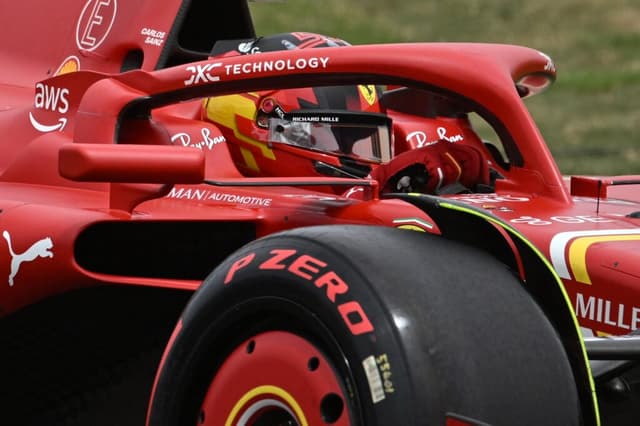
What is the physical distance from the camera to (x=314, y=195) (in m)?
3.38

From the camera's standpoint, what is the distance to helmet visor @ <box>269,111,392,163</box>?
3.71m

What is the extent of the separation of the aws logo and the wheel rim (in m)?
0.79

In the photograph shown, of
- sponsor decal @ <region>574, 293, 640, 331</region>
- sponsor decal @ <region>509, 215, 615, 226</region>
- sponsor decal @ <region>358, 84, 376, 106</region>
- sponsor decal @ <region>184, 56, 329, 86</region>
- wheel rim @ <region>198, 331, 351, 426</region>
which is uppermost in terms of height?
sponsor decal @ <region>358, 84, 376, 106</region>

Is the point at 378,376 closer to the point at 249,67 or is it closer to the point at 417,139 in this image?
the point at 249,67

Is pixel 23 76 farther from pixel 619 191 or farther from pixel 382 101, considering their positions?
pixel 619 191

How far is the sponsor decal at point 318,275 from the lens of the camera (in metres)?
2.07

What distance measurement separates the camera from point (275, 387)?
2.20m

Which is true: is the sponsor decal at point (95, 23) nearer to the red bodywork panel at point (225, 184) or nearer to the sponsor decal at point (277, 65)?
the red bodywork panel at point (225, 184)

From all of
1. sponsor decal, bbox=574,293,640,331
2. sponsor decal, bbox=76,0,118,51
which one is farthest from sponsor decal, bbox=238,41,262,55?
sponsor decal, bbox=574,293,640,331

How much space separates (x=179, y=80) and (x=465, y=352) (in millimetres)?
1638

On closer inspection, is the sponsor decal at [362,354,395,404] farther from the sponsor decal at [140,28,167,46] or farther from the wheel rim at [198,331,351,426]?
the sponsor decal at [140,28,167,46]

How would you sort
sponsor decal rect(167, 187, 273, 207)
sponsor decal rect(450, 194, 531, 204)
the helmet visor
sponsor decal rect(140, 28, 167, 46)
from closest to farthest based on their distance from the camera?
sponsor decal rect(450, 194, 531, 204)
sponsor decal rect(167, 187, 273, 207)
the helmet visor
sponsor decal rect(140, 28, 167, 46)

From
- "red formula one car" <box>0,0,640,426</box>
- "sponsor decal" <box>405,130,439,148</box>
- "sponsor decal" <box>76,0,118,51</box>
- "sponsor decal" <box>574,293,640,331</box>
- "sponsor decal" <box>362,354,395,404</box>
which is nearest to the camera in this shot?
"sponsor decal" <box>362,354,395,404</box>

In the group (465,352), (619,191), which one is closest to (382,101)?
(619,191)
